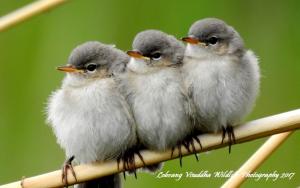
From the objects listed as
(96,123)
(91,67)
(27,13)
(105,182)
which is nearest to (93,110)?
(96,123)

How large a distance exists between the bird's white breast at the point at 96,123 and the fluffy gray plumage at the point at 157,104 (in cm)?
6

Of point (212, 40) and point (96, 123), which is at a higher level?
point (212, 40)

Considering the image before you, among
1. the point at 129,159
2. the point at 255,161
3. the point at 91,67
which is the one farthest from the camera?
the point at 91,67

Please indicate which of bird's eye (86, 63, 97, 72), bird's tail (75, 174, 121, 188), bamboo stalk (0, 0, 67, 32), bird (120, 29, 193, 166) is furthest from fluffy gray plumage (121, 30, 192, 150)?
bamboo stalk (0, 0, 67, 32)

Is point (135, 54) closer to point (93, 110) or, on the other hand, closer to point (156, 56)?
point (156, 56)

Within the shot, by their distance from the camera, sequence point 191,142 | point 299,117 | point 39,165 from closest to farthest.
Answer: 1. point 299,117
2. point 191,142
3. point 39,165

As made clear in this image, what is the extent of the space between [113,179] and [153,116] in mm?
414

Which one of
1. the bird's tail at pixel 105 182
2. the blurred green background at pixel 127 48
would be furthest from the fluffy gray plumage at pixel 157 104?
the blurred green background at pixel 127 48

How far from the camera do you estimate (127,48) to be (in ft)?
21.0

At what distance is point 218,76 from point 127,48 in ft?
3.16

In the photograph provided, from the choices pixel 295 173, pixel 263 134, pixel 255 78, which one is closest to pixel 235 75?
pixel 255 78

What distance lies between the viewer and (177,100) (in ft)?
18.0

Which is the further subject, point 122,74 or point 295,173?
point 295,173

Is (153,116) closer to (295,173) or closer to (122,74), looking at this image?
(122,74)
